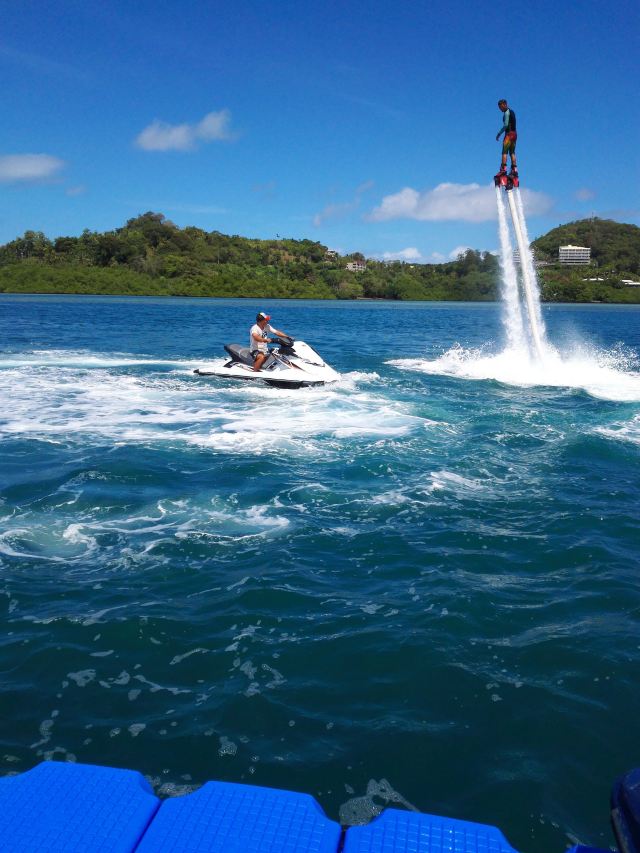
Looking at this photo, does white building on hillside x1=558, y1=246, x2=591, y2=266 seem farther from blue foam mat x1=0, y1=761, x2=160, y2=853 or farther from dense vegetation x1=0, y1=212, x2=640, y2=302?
blue foam mat x1=0, y1=761, x2=160, y2=853

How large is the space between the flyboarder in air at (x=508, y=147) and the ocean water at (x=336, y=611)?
7.92 metres

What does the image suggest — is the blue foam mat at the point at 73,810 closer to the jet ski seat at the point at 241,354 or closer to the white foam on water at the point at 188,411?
the white foam on water at the point at 188,411

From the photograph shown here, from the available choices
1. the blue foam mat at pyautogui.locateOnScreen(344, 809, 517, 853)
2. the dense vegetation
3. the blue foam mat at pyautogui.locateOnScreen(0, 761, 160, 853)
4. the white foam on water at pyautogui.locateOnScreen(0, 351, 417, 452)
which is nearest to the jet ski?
the white foam on water at pyautogui.locateOnScreen(0, 351, 417, 452)

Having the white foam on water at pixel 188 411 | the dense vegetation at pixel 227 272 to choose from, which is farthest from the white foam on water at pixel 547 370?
the dense vegetation at pixel 227 272

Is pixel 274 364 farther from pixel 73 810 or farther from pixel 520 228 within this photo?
pixel 73 810

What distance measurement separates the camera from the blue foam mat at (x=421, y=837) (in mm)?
2789

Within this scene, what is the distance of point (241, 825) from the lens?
113 inches

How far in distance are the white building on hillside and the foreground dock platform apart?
198 metres

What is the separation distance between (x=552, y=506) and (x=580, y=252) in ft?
646

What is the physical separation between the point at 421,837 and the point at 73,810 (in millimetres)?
1458

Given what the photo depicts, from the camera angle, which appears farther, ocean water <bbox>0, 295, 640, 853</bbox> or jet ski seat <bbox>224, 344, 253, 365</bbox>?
jet ski seat <bbox>224, 344, 253, 365</bbox>

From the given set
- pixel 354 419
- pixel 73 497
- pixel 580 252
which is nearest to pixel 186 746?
pixel 73 497

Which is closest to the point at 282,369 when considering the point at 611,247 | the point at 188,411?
the point at 188,411

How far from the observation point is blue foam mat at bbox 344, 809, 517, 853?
9.15 feet
